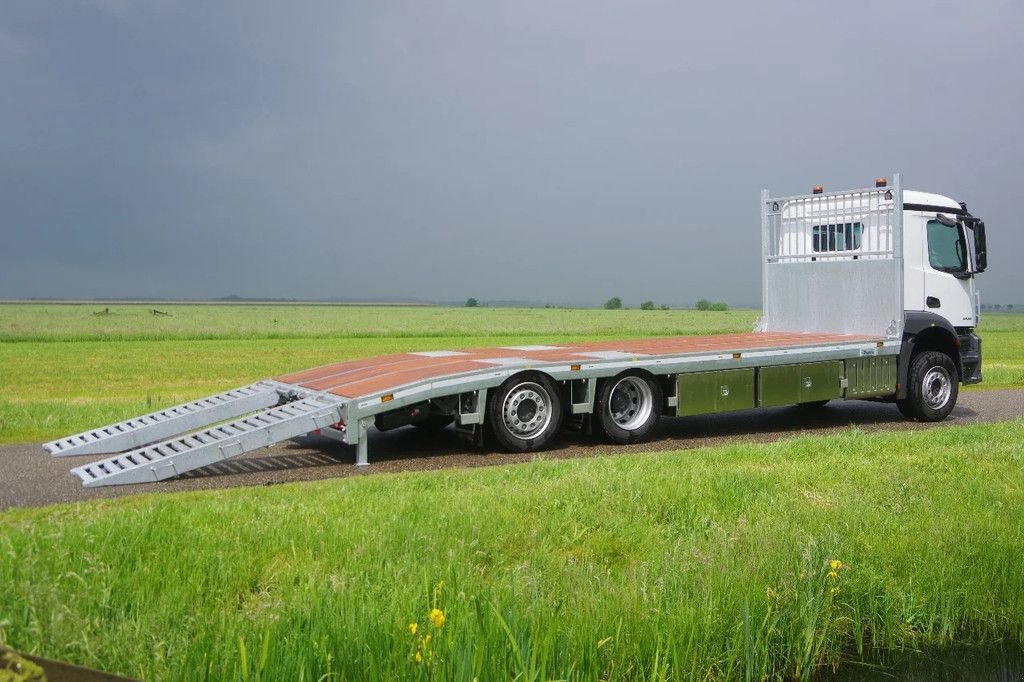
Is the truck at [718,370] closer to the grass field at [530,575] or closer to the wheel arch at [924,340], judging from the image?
the wheel arch at [924,340]

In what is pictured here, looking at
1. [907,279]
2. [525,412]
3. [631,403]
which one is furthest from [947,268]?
[525,412]

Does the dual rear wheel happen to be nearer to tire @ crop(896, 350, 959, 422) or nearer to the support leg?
the support leg

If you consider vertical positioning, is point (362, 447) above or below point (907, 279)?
below

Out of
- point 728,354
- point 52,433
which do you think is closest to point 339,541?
point 728,354

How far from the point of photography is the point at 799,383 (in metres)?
13.1

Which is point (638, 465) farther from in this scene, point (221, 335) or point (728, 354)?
point (221, 335)

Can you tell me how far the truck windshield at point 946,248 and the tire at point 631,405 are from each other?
A: 5394 mm

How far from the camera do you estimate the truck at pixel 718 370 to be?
1034 cm

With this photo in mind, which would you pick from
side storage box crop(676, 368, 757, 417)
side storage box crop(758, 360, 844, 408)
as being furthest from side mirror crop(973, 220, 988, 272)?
side storage box crop(676, 368, 757, 417)

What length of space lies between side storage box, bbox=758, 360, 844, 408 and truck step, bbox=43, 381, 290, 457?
6.35 metres

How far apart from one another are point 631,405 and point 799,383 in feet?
8.71

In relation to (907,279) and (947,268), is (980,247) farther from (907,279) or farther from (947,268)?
(907,279)

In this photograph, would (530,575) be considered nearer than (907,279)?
Yes

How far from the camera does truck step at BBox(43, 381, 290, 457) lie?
1070 centimetres
